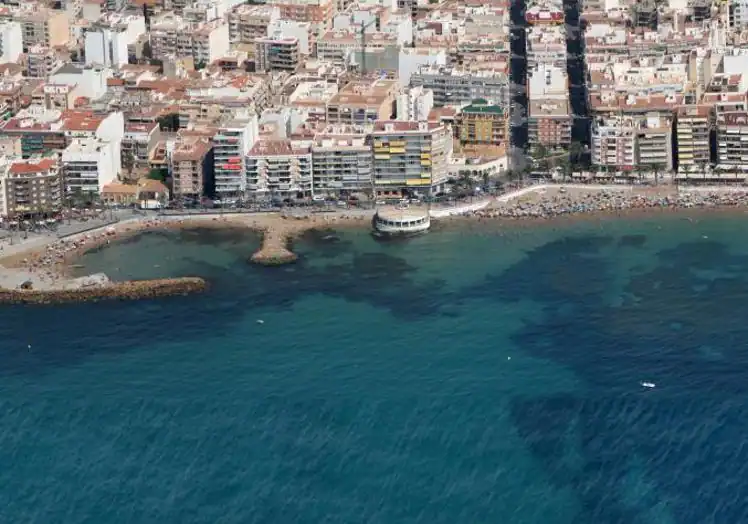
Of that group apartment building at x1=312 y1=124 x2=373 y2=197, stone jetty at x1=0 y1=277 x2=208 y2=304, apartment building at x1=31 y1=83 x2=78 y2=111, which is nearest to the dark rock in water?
apartment building at x1=312 y1=124 x2=373 y2=197

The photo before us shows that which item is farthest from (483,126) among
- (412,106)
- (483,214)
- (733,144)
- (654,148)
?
(733,144)

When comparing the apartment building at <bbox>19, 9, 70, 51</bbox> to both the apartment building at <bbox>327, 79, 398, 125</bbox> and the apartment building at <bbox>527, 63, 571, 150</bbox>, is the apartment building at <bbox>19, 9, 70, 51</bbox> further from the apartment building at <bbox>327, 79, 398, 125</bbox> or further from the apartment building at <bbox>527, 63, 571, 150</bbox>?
the apartment building at <bbox>527, 63, 571, 150</bbox>

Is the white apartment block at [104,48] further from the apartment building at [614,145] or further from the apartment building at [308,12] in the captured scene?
the apartment building at [614,145]

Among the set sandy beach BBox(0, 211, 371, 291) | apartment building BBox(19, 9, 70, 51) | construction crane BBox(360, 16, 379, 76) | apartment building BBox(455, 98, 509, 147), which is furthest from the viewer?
apartment building BBox(19, 9, 70, 51)

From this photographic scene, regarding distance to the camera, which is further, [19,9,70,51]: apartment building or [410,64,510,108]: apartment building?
[19,9,70,51]: apartment building

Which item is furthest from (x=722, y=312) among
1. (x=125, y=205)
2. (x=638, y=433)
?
(x=125, y=205)

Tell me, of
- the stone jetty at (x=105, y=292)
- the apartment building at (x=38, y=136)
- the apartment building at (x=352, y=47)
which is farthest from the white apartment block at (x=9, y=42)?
the stone jetty at (x=105, y=292)

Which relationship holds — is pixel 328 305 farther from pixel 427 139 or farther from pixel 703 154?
pixel 703 154
